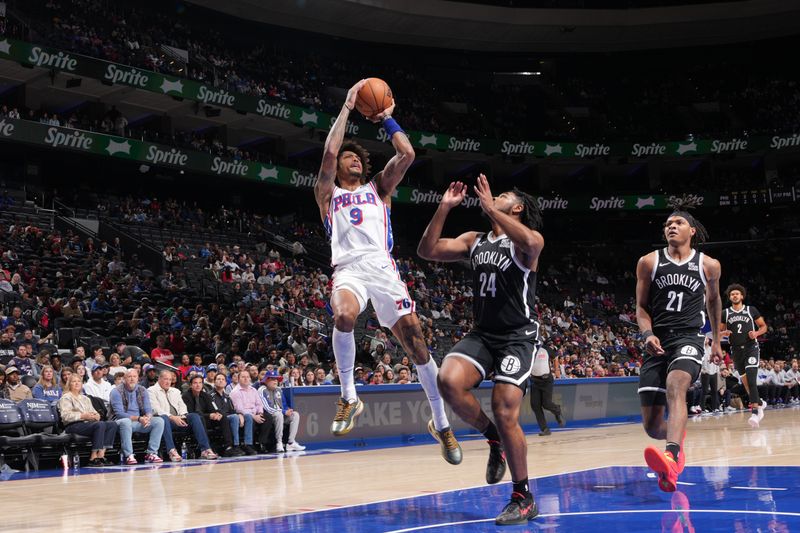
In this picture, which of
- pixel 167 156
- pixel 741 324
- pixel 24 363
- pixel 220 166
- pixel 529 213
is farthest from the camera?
pixel 220 166

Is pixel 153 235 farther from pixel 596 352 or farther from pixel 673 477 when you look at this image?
pixel 673 477

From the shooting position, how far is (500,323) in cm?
650

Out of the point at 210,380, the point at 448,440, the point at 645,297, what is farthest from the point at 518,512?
the point at 210,380

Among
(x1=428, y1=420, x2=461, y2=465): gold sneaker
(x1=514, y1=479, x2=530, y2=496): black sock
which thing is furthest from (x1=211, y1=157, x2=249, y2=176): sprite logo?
(x1=514, y1=479, x2=530, y2=496): black sock

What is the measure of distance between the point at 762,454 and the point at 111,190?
26.7 metres

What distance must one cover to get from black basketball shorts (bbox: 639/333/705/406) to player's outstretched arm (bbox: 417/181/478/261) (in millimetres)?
1948

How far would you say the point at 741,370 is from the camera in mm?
14984

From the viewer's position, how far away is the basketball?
276 inches

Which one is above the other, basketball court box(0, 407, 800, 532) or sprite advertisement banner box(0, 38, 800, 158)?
sprite advertisement banner box(0, 38, 800, 158)

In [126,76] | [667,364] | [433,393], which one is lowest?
[433,393]

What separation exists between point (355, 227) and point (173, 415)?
7.43 meters

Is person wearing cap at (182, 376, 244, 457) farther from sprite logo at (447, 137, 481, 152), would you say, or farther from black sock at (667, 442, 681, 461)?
sprite logo at (447, 137, 481, 152)

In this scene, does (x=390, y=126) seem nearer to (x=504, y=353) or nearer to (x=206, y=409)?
(x=504, y=353)

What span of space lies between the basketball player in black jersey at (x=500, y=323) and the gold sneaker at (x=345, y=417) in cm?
84
